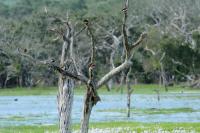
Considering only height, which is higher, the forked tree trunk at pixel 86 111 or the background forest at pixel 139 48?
the background forest at pixel 139 48

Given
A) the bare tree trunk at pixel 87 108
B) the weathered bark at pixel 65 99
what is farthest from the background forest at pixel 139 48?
the bare tree trunk at pixel 87 108

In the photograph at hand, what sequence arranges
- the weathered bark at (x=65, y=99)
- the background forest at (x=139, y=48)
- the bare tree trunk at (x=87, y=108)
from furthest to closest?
the background forest at (x=139, y=48)
the weathered bark at (x=65, y=99)
the bare tree trunk at (x=87, y=108)

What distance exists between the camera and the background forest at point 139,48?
8400cm

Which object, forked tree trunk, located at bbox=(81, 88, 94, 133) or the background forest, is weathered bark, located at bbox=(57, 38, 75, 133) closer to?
forked tree trunk, located at bbox=(81, 88, 94, 133)

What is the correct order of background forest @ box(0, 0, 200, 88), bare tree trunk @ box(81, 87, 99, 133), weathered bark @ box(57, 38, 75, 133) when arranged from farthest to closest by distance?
background forest @ box(0, 0, 200, 88)
weathered bark @ box(57, 38, 75, 133)
bare tree trunk @ box(81, 87, 99, 133)

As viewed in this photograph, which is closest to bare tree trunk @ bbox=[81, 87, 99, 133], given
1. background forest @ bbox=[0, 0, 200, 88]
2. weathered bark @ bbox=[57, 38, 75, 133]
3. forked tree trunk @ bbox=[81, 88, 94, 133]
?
forked tree trunk @ bbox=[81, 88, 94, 133]

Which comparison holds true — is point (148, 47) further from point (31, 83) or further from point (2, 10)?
point (2, 10)

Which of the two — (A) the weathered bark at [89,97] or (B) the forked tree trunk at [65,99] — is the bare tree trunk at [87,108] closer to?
(A) the weathered bark at [89,97]

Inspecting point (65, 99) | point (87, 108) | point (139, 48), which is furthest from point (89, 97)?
point (139, 48)

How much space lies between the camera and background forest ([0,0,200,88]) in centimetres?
8400

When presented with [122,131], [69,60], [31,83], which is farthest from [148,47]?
[69,60]

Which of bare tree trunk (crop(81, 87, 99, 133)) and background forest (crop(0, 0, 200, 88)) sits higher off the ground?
background forest (crop(0, 0, 200, 88))

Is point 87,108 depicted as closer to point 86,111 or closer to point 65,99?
point 86,111

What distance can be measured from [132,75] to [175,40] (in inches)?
411
